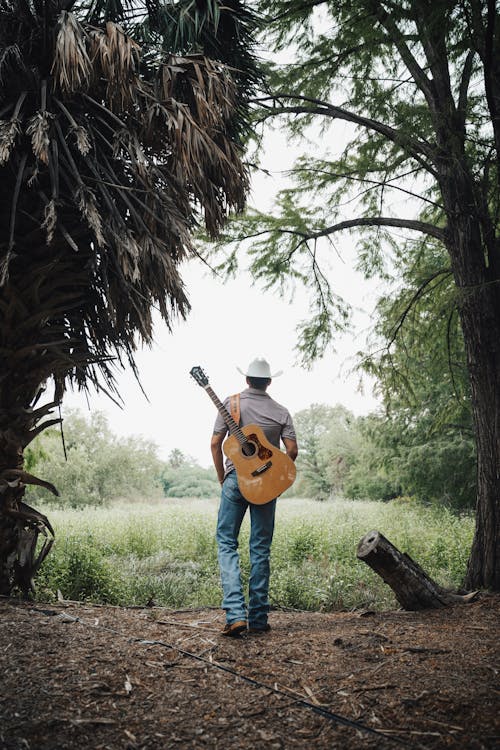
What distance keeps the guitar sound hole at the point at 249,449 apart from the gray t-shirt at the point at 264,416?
161 mm

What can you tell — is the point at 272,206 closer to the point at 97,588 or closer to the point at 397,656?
the point at 97,588

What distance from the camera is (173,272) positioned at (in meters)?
5.13

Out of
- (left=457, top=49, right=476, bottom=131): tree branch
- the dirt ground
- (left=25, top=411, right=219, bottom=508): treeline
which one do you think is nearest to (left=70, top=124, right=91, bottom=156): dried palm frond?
the dirt ground

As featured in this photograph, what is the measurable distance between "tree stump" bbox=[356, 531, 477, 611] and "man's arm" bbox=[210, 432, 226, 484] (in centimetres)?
146

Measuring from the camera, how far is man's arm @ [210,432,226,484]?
4508 millimetres

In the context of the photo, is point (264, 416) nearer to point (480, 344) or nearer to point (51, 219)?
point (51, 219)

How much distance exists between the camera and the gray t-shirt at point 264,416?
4559mm

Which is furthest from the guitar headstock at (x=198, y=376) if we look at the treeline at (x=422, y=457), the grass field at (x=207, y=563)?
the treeline at (x=422, y=457)

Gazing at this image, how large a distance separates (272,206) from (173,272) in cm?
296

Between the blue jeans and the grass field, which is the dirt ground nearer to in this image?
the blue jeans

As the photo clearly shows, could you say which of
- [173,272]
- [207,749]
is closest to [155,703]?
[207,749]

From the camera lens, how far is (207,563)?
8.44 meters

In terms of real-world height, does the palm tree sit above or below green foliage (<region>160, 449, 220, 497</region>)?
above

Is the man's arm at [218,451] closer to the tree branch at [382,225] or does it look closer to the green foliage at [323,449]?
the tree branch at [382,225]
